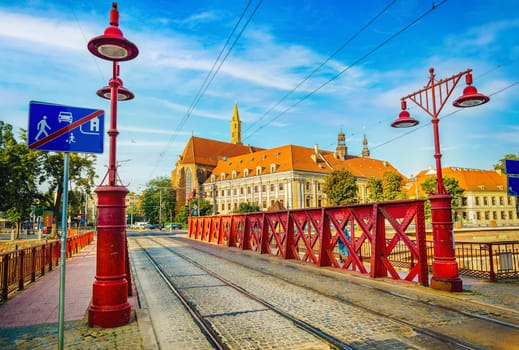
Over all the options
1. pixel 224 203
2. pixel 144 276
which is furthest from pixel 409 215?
pixel 224 203

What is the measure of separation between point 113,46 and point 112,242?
126 inches

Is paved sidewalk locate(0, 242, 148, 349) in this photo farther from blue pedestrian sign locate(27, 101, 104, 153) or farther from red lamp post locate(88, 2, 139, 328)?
blue pedestrian sign locate(27, 101, 104, 153)

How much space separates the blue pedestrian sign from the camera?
13.3 feet

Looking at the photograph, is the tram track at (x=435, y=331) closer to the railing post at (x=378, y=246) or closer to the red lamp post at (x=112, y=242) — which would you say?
the railing post at (x=378, y=246)

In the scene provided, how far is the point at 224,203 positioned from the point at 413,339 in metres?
80.5

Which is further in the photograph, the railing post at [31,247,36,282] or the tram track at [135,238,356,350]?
the railing post at [31,247,36,282]

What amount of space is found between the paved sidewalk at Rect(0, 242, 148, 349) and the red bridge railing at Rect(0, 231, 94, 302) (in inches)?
12.2

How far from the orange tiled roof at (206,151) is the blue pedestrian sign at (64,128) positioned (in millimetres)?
86204

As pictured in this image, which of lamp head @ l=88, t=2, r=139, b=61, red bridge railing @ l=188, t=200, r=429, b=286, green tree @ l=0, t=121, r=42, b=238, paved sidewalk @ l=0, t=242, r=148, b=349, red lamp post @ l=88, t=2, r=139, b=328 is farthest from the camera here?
green tree @ l=0, t=121, r=42, b=238

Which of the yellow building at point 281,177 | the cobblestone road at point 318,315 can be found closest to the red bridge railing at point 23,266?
the cobblestone road at point 318,315

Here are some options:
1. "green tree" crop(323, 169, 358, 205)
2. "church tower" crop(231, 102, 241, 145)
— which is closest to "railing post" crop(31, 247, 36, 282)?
"green tree" crop(323, 169, 358, 205)

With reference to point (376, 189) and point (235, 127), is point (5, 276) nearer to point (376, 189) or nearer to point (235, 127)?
point (376, 189)

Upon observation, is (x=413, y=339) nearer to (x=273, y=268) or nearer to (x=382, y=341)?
(x=382, y=341)

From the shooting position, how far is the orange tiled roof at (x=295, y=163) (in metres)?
73.0
